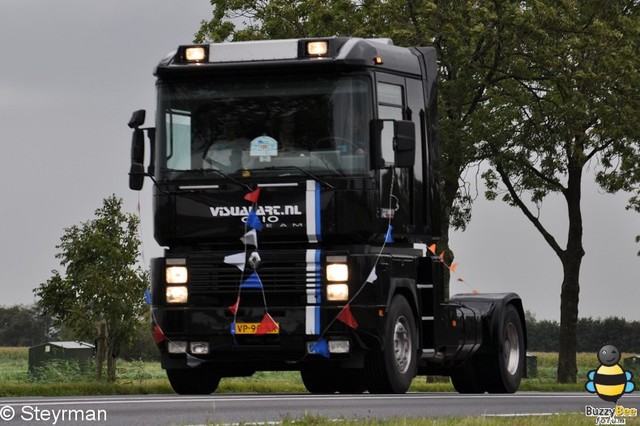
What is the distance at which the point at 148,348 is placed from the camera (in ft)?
208

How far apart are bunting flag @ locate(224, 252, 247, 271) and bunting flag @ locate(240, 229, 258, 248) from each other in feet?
0.48

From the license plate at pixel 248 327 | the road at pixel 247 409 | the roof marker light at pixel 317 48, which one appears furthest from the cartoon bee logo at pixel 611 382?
the roof marker light at pixel 317 48

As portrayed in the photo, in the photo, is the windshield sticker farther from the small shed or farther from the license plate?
the small shed

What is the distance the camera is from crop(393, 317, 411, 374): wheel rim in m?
17.9

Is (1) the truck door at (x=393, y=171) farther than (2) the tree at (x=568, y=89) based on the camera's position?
No

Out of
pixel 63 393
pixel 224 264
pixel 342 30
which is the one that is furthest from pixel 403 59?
pixel 342 30

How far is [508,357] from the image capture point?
71.4 feet

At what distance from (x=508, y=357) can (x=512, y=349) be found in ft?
0.62

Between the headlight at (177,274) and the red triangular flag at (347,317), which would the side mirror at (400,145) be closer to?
the red triangular flag at (347,317)

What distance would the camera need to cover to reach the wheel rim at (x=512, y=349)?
852 inches

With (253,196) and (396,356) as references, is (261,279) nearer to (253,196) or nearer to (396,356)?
(253,196)

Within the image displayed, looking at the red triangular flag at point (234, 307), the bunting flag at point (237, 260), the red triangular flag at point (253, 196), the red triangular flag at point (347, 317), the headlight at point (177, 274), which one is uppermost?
the red triangular flag at point (253, 196)

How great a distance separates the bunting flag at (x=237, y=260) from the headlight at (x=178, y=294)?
0.64 m

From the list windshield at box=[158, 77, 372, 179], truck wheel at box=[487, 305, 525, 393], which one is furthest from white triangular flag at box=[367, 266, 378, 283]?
truck wheel at box=[487, 305, 525, 393]
